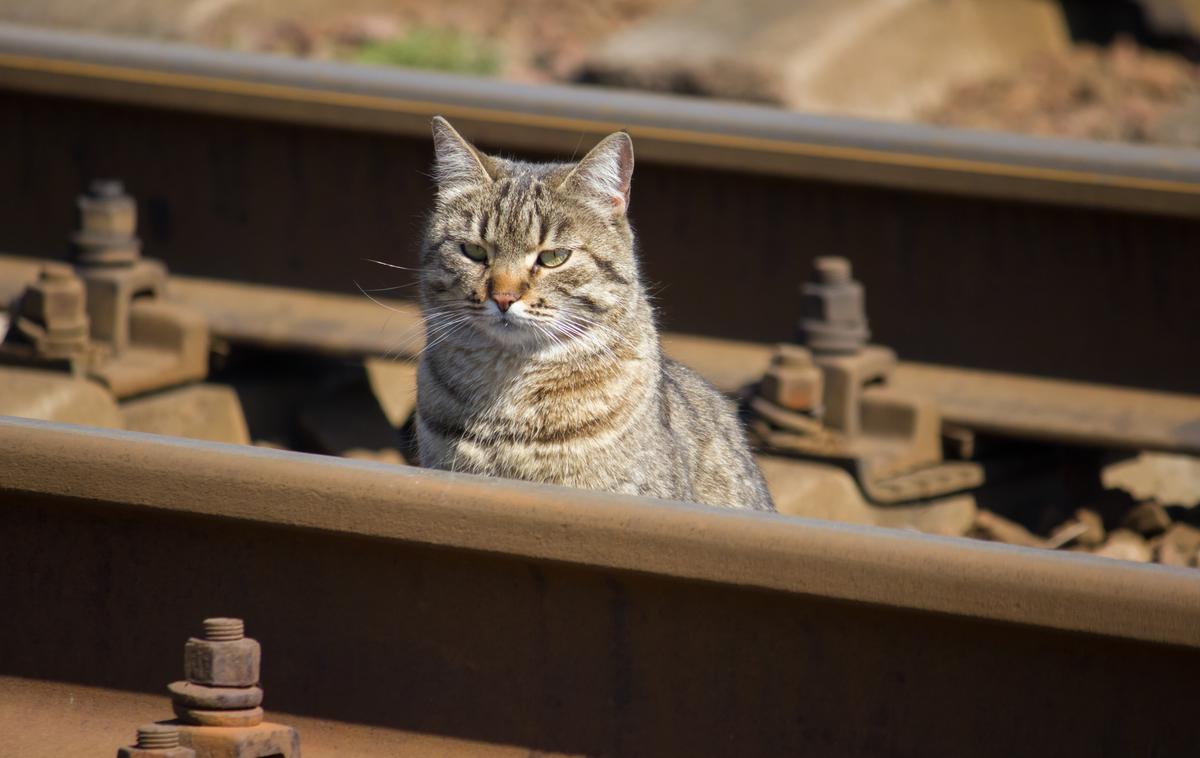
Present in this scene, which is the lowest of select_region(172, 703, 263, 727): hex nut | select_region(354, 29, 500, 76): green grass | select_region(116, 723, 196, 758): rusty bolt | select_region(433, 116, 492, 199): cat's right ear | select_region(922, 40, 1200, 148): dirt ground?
select_region(116, 723, 196, 758): rusty bolt

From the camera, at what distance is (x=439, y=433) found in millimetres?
4371

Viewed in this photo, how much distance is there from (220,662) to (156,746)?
0.18 m

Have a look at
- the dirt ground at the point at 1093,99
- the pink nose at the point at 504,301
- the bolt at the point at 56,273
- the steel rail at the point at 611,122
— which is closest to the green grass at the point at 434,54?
the steel rail at the point at 611,122

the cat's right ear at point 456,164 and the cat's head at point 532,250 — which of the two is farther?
the cat's right ear at point 456,164

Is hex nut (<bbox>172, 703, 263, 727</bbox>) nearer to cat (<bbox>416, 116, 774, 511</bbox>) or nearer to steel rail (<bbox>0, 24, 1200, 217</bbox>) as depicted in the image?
cat (<bbox>416, 116, 774, 511</bbox>)

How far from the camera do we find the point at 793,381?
5.18 m

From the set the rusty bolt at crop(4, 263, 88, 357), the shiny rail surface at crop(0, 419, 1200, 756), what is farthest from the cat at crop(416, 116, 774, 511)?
the rusty bolt at crop(4, 263, 88, 357)

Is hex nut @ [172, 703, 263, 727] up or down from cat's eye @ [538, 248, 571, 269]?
down

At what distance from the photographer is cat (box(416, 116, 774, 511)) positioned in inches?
169

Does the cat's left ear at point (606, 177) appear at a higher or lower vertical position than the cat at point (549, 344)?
higher

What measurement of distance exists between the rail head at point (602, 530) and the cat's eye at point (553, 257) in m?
1.35

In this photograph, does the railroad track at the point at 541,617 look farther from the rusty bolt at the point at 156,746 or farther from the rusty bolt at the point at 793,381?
the rusty bolt at the point at 793,381

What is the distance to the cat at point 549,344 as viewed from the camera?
429 cm

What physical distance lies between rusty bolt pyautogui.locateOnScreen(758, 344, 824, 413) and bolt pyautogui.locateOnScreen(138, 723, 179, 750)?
2.69 m
